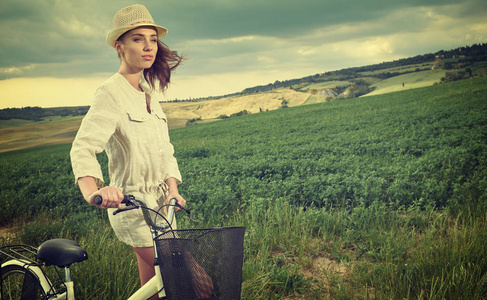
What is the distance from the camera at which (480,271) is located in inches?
137

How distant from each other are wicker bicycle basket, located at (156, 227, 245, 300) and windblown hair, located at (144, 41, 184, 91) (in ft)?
4.51

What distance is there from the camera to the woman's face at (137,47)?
2.29m

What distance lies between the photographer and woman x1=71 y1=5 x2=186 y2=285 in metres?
2.09

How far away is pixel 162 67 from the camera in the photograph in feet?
8.82

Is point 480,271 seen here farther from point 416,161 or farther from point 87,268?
point 416,161

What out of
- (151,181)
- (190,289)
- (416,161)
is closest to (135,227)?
(151,181)

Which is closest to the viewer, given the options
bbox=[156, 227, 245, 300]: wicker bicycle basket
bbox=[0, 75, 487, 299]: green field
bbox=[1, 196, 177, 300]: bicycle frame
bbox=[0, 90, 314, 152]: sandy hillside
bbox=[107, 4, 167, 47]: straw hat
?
bbox=[156, 227, 245, 300]: wicker bicycle basket

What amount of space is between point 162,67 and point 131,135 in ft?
2.32

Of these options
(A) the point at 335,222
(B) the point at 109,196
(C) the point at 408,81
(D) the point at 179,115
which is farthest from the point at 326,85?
(B) the point at 109,196

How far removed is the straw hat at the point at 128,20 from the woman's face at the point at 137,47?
0.18ft

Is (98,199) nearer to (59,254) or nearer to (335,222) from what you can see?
(59,254)

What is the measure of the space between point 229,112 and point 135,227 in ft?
152

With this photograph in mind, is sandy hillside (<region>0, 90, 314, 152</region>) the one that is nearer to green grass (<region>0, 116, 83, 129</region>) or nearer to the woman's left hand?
green grass (<region>0, 116, 83, 129</region>)

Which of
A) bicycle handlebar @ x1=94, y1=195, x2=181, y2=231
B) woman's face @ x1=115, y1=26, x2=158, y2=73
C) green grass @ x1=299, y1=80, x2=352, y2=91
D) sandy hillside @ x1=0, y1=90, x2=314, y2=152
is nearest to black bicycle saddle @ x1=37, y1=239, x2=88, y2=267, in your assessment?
bicycle handlebar @ x1=94, y1=195, x2=181, y2=231
